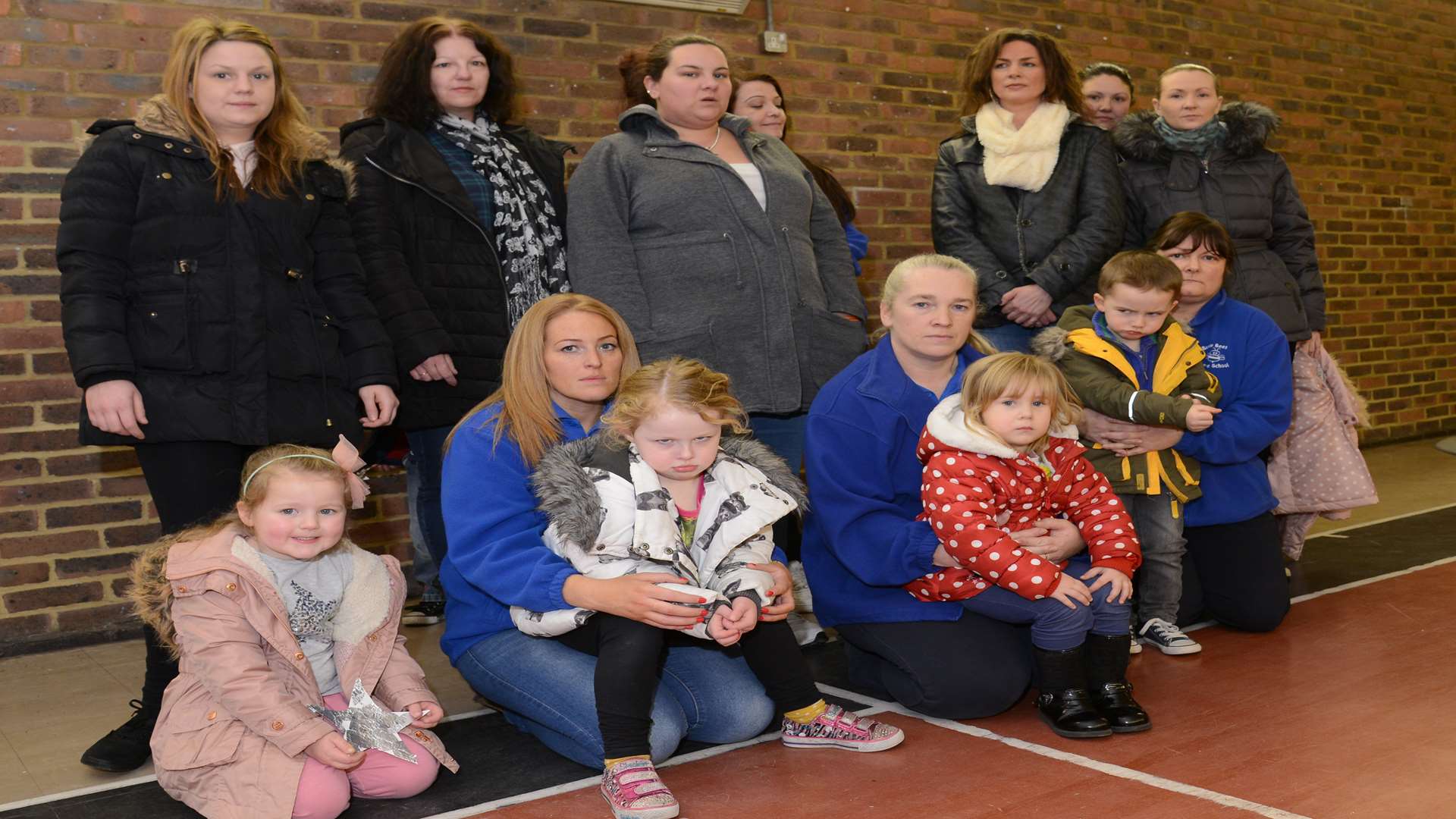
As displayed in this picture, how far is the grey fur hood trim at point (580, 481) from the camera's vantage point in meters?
2.63

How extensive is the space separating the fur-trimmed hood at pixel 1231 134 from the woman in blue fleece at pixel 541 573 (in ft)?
7.00

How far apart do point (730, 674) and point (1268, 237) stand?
2535mm

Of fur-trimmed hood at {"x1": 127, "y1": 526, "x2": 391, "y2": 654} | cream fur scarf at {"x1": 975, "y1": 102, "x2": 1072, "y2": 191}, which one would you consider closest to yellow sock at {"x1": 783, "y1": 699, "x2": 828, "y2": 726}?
fur-trimmed hood at {"x1": 127, "y1": 526, "x2": 391, "y2": 654}

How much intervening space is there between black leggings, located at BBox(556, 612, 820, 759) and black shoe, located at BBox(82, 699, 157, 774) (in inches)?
37.9

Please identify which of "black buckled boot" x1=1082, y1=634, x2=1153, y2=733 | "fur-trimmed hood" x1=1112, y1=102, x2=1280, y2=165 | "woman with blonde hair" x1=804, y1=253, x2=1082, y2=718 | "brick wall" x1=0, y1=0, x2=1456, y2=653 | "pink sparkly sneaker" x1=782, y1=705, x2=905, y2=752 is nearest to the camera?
"pink sparkly sneaker" x1=782, y1=705, x2=905, y2=752

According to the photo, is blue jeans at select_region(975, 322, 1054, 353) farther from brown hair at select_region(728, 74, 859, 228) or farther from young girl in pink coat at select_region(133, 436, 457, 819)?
young girl in pink coat at select_region(133, 436, 457, 819)

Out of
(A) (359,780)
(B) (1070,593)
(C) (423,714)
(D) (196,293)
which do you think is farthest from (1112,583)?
(D) (196,293)

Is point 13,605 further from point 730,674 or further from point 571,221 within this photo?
point 730,674

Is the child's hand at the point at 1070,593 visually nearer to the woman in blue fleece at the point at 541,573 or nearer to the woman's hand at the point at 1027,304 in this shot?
the woman in blue fleece at the point at 541,573

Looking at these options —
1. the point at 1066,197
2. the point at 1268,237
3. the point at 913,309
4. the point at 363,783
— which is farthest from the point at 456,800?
the point at 1268,237

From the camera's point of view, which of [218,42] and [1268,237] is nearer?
[218,42]

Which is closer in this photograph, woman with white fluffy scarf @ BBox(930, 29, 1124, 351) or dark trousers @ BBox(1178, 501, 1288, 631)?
dark trousers @ BBox(1178, 501, 1288, 631)

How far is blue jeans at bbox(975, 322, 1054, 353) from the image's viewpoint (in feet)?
13.4

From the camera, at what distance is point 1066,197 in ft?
13.1
